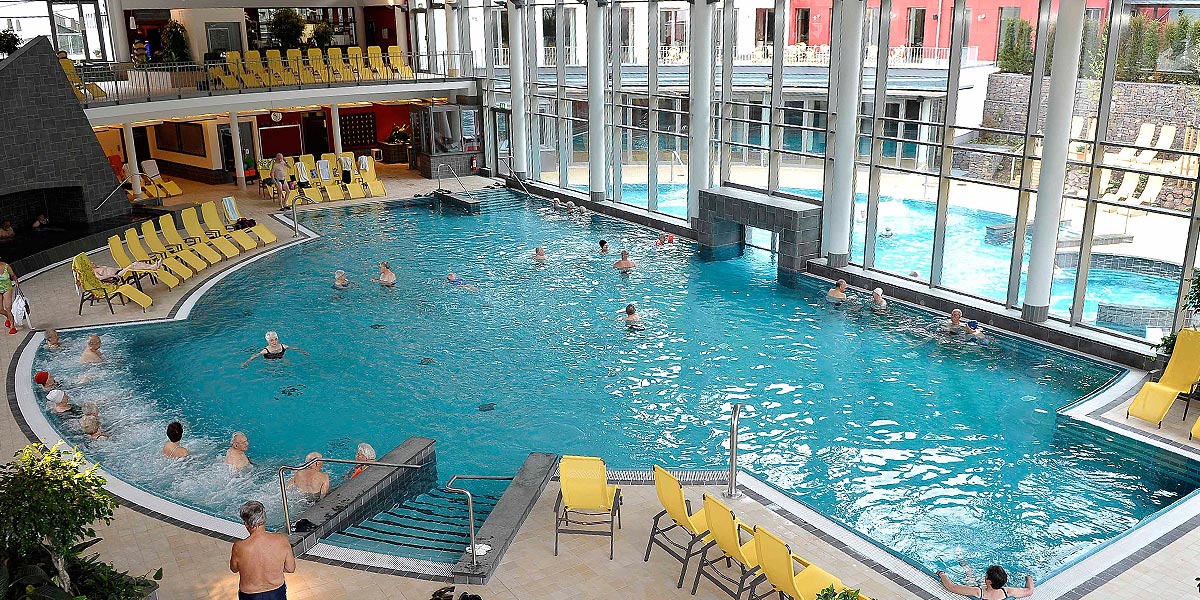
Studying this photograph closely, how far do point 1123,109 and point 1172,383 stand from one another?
3614 millimetres

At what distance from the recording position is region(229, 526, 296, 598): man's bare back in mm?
6352

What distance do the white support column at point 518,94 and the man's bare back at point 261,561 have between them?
18.6 m

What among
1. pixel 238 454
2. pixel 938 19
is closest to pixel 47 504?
pixel 238 454

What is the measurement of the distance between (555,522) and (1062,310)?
8496 millimetres

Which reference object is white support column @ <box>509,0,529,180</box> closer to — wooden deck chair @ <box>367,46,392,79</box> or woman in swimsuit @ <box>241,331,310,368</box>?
wooden deck chair @ <box>367,46,392,79</box>

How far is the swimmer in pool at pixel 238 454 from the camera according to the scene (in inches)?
377

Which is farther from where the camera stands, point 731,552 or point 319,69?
point 319,69

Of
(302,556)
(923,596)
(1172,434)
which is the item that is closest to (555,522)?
(302,556)

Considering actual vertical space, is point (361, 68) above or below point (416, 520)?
above

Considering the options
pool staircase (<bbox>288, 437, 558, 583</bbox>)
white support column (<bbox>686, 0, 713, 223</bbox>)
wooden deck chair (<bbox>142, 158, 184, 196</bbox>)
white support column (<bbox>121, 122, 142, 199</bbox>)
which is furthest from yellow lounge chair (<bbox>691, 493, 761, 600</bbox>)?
wooden deck chair (<bbox>142, 158, 184, 196</bbox>)

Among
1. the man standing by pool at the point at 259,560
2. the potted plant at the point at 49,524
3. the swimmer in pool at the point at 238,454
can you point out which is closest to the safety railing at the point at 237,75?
the swimmer in pool at the point at 238,454

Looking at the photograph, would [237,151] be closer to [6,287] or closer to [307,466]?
[6,287]

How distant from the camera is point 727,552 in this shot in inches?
281

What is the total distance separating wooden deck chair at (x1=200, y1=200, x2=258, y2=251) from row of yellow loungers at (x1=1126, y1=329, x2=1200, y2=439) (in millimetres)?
14938
